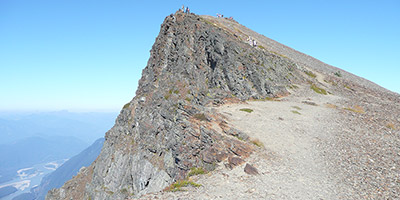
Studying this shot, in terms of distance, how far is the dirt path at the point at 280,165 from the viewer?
1198cm

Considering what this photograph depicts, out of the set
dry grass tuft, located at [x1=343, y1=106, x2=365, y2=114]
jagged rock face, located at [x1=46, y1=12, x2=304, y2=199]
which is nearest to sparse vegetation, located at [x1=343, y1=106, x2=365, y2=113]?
dry grass tuft, located at [x1=343, y1=106, x2=365, y2=114]

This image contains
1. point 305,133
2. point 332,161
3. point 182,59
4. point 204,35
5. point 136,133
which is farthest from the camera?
point 204,35

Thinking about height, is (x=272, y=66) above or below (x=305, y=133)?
above

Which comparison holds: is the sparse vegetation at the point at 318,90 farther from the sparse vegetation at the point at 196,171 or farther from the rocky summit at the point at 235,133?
the sparse vegetation at the point at 196,171

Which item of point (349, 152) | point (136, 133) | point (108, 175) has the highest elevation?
point (349, 152)

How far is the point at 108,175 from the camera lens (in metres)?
34.0

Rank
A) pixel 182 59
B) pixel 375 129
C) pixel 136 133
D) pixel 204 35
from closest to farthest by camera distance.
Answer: pixel 375 129, pixel 136 133, pixel 182 59, pixel 204 35

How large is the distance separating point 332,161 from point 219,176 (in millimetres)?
9578

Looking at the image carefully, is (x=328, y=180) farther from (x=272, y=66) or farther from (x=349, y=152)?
(x=272, y=66)

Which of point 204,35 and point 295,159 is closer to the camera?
point 295,159

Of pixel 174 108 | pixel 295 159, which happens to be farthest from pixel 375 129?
pixel 174 108

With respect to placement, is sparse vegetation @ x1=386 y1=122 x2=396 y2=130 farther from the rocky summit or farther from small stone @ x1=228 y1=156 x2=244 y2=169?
small stone @ x1=228 y1=156 x2=244 y2=169

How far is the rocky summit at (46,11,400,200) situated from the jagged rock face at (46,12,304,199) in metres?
0.15

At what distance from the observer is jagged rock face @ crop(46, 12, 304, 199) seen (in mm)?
19219
